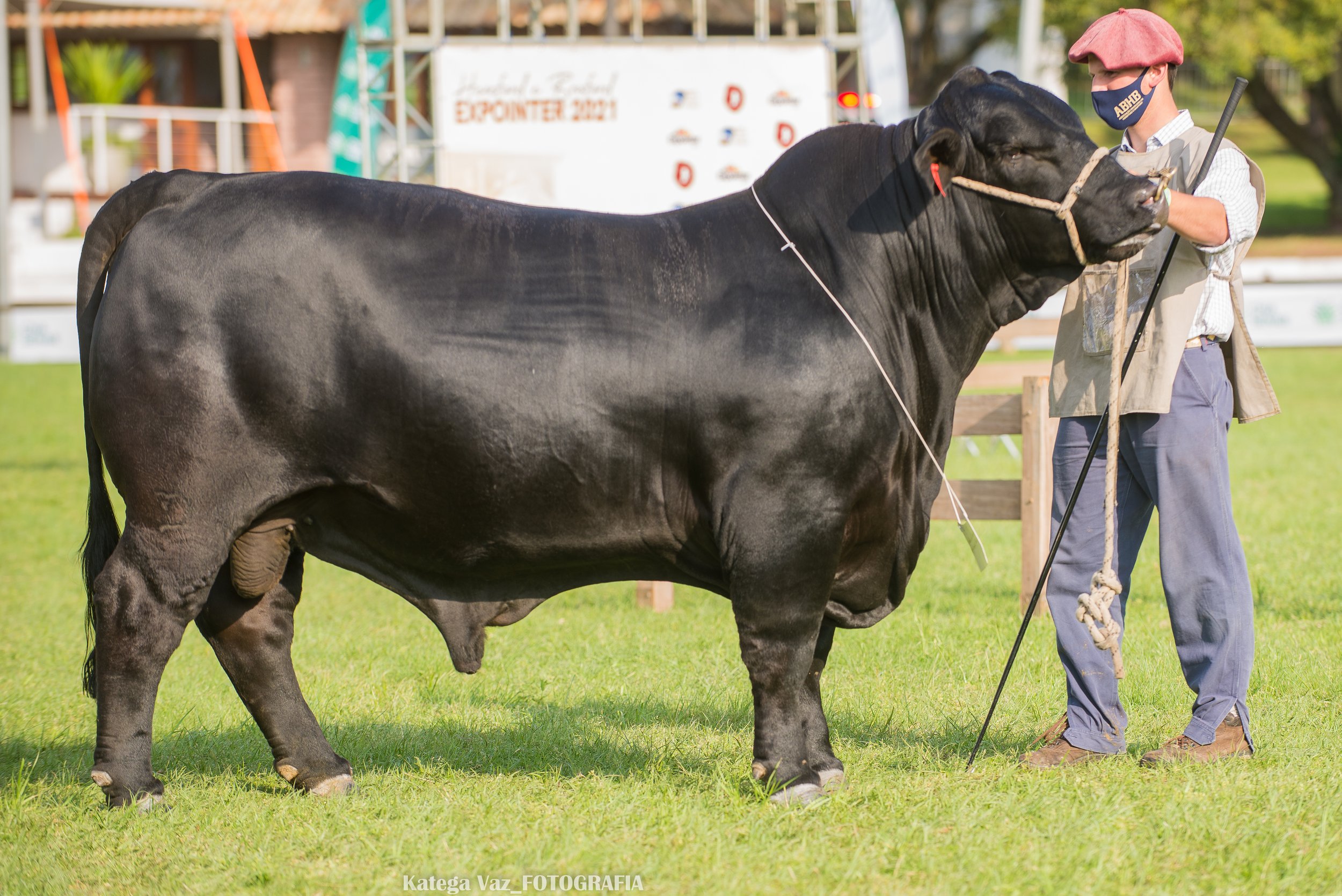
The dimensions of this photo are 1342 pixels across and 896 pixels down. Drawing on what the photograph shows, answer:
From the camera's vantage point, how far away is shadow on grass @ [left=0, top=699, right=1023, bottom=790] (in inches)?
180

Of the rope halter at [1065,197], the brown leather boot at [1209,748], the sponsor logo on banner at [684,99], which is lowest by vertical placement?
the brown leather boot at [1209,748]

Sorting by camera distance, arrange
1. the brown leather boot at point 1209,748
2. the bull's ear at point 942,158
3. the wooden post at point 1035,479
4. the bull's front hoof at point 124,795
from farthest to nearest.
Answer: the wooden post at point 1035,479
the brown leather boot at point 1209,748
the bull's front hoof at point 124,795
the bull's ear at point 942,158

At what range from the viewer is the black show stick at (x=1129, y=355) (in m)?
3.96

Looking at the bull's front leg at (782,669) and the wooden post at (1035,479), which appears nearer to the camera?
the bull's front leg at (782,669)

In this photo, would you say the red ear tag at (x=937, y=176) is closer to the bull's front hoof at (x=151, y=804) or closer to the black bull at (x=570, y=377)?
the black bull at (x=570, y=377)

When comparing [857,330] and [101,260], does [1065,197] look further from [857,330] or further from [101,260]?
[101,260]

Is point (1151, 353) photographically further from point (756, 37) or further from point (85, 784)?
point (756, 37)

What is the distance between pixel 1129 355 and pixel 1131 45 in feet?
3.05

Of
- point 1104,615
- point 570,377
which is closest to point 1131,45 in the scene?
point 1104,615

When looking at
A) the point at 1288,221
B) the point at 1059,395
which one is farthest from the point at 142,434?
the point at 1288,221

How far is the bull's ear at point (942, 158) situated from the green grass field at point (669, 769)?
1757 millimetres

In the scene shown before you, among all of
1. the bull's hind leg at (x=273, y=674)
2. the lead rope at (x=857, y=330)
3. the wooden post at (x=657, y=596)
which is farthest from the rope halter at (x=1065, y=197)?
the wooden post at (x=657, y=596)

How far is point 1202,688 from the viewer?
4.41 metres

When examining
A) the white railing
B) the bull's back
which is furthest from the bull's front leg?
the white railing
